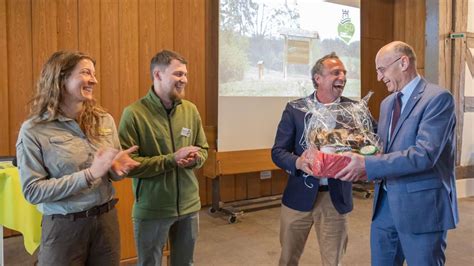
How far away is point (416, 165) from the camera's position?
156cm

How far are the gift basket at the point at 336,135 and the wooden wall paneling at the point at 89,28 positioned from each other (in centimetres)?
284

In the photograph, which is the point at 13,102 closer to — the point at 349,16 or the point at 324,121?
the point at 324,121

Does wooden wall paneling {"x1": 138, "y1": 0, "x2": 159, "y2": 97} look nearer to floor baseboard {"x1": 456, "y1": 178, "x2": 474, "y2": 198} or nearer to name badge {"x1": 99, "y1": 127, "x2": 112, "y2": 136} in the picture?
name badge {"x1": 99, "y1": 127, "x2": 112, "y2": 136}

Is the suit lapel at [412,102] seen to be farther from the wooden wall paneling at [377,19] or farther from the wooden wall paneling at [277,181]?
the wooden wall paneling at [377,19]

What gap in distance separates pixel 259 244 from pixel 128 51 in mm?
2386

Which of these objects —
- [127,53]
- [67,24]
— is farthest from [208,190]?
[67,24]

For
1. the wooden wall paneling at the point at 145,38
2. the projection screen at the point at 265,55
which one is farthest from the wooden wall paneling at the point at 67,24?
the projection screen at the point at 265,55

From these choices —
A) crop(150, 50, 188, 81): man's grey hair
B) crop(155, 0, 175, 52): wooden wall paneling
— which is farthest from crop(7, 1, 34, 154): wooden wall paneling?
crop(150, 50, 188, 81): man's grey hair

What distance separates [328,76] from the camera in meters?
2.08

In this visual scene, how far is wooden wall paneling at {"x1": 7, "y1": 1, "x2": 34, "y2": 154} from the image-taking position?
367cm

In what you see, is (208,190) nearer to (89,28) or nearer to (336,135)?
(89,28)

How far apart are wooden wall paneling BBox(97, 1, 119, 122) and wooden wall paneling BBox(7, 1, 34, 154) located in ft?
2.15

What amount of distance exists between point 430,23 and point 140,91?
12.8 feet

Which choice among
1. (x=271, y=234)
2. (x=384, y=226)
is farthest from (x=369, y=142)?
(x=271, y=234)
